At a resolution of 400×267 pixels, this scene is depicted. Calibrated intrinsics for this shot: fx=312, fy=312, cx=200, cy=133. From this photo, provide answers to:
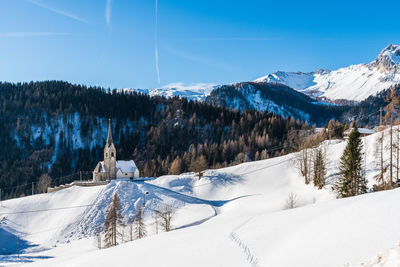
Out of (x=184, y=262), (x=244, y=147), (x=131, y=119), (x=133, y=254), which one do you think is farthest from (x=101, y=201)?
(x=131, y=119)

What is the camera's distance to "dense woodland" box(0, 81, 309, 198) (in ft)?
446

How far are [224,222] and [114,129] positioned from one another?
15293 cm

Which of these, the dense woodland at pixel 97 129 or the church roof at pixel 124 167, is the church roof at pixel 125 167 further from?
the dense woodland at pixel 97 129

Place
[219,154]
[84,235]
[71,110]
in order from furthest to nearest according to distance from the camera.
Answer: [71,110] → [219,154] → [84,235]

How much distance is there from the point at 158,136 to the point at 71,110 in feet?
173

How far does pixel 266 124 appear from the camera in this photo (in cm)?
14750

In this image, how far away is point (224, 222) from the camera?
30719mm

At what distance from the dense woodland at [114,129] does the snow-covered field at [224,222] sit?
190 ft

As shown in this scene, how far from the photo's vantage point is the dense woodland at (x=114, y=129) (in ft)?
446

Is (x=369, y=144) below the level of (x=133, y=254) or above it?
above

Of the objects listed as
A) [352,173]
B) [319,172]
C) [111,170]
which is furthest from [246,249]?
[111,170]

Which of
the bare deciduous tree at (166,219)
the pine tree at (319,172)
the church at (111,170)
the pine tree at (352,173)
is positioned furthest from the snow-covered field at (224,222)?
the church at (111,170)

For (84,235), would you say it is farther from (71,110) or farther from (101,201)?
(71,110)

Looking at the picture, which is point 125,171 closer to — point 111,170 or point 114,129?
point 111,170
